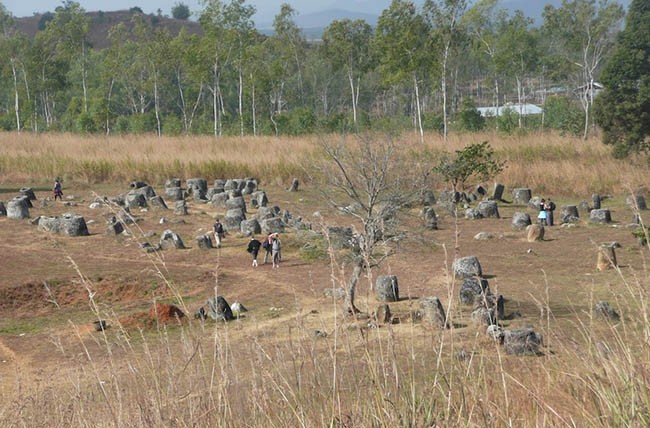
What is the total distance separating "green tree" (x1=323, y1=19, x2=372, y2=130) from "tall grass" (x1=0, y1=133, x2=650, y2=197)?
1129 cm

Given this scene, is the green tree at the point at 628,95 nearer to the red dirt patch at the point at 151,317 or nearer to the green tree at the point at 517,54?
the red dirt patch at the point at 151,317

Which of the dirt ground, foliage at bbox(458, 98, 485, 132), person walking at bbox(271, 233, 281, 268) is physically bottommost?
the dirt ground

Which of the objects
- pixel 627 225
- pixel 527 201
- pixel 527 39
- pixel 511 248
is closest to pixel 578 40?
pixel 527 39

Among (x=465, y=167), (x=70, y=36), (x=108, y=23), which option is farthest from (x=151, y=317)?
(x=108, y=23)

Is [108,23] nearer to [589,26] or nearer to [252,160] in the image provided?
[589,26]

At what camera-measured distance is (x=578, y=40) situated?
45594 mm

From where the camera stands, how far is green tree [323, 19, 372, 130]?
46.1 m

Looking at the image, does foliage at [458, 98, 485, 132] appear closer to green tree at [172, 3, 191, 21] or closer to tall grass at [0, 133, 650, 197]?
tall grass at [0, 133, 650, 197]

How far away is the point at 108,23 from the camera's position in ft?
426

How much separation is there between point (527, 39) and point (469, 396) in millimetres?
55717

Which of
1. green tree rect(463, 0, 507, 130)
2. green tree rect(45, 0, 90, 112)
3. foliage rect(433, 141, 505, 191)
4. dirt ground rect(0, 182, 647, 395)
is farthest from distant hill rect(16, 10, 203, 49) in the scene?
dirt ground rect(0, 182, 647, 395)

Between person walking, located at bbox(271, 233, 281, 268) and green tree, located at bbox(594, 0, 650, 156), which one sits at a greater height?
green tree, located at bbox(594, 0, 650, 156)

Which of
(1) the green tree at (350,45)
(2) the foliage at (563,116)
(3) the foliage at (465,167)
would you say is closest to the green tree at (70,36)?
(1) the green tree at (350,45)

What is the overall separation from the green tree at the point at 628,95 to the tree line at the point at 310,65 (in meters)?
9.01
